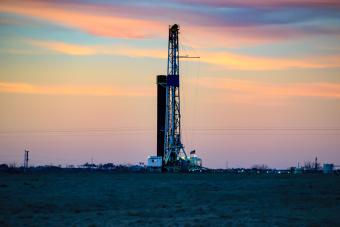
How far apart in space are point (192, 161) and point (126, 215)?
88636 mm

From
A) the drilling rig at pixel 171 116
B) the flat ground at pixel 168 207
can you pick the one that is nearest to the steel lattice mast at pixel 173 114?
the drilling rig at pixel 171 116

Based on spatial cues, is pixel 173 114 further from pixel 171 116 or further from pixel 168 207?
pixel 168 207

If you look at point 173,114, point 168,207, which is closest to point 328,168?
point 173,114

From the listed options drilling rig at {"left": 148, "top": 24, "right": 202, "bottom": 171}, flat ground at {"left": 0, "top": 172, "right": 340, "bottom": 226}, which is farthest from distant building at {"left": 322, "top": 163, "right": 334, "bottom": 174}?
flat ground at {"left": 0, "top": 172, "right": 340, "bottom": 226}

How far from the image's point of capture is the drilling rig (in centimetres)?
12156

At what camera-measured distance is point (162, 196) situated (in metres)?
50.2

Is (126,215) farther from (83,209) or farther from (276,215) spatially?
(276,215)

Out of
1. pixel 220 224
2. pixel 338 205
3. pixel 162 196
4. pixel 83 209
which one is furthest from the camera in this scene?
pixel 162 196

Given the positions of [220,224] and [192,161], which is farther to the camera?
[192,161]

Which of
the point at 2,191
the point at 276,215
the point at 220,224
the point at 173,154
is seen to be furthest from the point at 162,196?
the point at 173,154

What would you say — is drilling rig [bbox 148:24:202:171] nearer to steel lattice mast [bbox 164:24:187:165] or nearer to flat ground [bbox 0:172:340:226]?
steel lattice mast [bbox 164:24:187:165]

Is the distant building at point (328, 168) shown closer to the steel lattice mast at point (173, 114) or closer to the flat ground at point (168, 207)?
the steel lattice mast at point (173, 114)

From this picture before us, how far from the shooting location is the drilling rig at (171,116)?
399 feet

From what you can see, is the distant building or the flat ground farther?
the distant building
